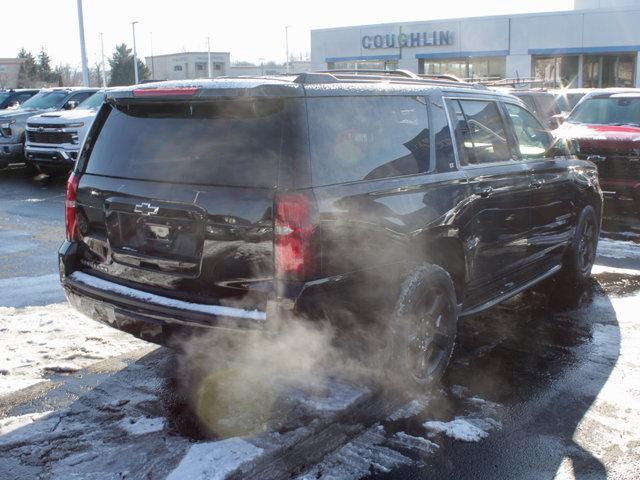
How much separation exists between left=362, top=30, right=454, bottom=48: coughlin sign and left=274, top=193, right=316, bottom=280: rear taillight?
41.6 m

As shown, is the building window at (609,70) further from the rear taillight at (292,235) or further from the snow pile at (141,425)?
the snow pile at (141,425)

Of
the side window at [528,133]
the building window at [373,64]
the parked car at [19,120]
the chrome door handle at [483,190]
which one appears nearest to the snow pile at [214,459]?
the chrome door handle at [483,190]

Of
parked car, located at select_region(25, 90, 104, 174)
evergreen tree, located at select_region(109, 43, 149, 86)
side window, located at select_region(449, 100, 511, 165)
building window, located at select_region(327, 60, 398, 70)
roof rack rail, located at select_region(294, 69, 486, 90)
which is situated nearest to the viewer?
roof rack rail, located at select_region(294, 69, 486, 90)

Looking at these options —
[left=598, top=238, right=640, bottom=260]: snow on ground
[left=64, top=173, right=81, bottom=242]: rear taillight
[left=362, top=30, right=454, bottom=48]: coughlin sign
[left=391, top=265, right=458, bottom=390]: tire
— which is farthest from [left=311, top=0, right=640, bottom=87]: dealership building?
[left=64, top=173, right=81, bottom=242]: rear taillight

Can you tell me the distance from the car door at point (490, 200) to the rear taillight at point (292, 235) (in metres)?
1.49

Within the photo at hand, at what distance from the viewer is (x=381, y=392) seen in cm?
447

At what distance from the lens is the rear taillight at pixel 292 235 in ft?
11.9

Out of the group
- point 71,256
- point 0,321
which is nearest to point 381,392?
point 71,256

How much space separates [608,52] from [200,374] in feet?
126

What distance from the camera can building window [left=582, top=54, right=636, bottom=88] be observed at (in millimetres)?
37938

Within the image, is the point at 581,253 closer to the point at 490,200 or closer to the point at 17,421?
the point at 490,200

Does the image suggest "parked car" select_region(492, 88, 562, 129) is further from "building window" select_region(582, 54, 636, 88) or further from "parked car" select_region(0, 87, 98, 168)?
"building window" select_region(582, 54, 636, 88)

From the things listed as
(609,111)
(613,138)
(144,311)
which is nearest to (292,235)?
(144,311)

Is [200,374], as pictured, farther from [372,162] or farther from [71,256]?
[372,162]
